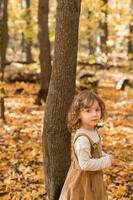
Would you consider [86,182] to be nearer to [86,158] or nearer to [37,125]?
[86,158]

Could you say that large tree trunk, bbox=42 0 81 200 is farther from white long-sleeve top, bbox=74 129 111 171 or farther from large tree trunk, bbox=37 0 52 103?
large tree trunk, bbox=37 0 52 103

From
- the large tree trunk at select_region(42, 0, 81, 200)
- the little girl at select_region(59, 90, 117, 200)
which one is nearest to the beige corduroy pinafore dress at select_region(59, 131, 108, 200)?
the little girl at select_region(59, 90, 117, 200)

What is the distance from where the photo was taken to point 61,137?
4988 millimetres

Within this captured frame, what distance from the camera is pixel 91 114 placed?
3990 mm

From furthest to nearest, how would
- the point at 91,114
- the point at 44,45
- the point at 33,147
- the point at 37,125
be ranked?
the point at 44,45 → the point at 37,125 → the point at 33,147 → the point at 91,114

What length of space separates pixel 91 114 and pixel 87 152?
0.37m

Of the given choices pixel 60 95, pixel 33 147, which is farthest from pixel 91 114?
pixel 33 147

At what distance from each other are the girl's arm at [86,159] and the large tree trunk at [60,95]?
3.42ft

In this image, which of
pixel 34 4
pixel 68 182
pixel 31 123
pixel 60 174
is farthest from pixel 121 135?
pixel 34 4

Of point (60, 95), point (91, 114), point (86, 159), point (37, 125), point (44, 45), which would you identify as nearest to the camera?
point (86, 159)

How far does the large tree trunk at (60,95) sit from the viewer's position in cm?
488

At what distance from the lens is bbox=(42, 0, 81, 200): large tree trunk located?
16.0 ft

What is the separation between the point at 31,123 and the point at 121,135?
242 centimetres

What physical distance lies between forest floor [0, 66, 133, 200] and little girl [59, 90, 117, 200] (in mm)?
1883
